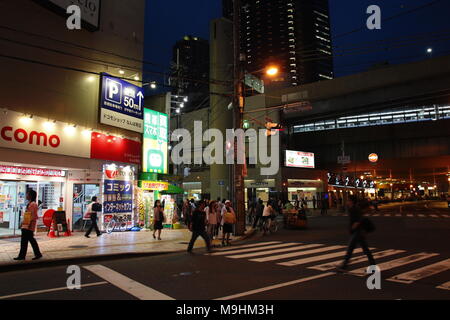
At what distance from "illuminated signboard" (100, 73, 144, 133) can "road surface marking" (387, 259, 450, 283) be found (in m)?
14.8

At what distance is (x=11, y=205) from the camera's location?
16.0m

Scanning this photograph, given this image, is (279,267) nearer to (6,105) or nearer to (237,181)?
(237,181)

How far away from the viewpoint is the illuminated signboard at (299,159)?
144 ft

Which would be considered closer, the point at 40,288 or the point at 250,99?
the point at 40,288

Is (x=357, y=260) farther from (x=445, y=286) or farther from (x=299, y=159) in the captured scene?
(x=299, y=159)

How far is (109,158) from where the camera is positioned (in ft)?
60.1

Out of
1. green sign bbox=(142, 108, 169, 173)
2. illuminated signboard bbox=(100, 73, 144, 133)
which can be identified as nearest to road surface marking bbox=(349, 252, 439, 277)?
illuminated signboard bbox=(100, 73, 144, 133)

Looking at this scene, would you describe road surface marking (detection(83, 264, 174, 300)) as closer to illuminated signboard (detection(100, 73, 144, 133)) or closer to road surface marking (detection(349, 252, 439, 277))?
road surface marking (detection(349, 252, 439, 277))

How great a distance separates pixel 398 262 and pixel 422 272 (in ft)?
4.63

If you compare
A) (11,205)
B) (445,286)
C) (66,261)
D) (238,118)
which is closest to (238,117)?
(238,118)

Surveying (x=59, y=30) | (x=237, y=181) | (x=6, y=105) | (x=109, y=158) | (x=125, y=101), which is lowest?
(x=237, y=181)
